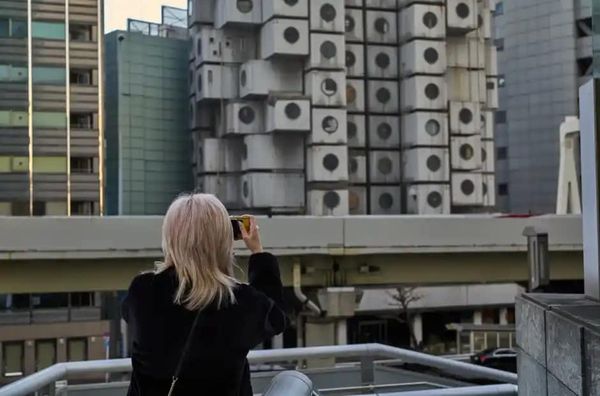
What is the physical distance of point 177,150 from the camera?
153ft

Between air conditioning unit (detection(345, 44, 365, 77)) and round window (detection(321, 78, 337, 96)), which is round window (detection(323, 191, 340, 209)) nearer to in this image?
round window (detection(321, 78, 337, 96))

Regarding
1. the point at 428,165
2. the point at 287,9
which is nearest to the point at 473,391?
the point at 287,9

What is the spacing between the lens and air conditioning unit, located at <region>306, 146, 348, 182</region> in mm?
38562

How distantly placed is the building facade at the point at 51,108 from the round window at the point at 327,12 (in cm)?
1114

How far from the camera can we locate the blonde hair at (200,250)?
7.72 feet

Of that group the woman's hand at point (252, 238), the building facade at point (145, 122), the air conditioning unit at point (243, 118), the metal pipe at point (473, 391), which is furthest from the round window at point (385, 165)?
the woman's hand at point (252, 238)

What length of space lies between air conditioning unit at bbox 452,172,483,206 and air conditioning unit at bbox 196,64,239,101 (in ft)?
42.6

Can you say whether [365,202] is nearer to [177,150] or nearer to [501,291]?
[501,291]

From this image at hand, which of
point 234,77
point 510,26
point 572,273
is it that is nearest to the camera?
point 572,273

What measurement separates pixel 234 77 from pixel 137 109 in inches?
291

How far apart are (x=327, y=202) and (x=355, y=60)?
8.56 m

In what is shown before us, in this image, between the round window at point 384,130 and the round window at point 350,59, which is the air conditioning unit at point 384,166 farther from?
the round window at point 350,59

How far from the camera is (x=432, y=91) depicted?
41156 millimetres

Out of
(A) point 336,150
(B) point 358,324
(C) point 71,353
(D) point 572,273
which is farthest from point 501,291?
(C) point 71,353
